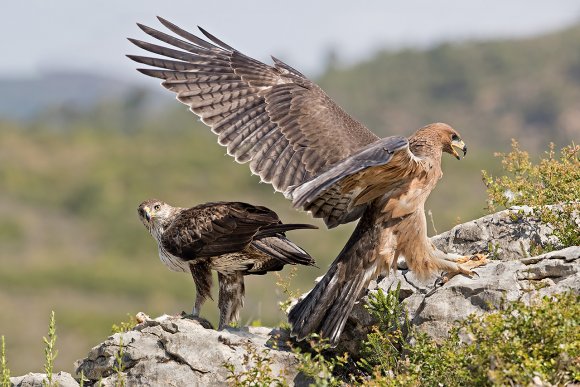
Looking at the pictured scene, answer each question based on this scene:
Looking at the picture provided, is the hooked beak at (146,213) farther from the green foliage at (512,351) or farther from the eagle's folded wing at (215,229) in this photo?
the green foliage at (512,351)

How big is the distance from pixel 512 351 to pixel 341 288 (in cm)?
183

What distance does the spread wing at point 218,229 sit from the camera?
7.75m

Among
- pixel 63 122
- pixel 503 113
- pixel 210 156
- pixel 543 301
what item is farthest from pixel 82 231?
pixel 543 301

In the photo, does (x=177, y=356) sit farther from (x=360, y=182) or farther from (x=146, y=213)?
(x=146, y=213)

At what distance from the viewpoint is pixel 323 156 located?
26.8ft

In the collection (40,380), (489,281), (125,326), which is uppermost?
(489,281)

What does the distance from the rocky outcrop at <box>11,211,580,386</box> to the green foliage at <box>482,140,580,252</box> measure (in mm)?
461

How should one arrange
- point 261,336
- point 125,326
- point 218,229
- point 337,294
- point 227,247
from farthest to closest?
point 218,229
point 227,247
point 125,326
point 261,336
point 337,294

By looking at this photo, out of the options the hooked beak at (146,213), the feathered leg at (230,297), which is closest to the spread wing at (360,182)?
the feathered leg at (230,297)

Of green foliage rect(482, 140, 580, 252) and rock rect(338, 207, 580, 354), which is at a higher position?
green foliage rect(482, 140, 580, 252)

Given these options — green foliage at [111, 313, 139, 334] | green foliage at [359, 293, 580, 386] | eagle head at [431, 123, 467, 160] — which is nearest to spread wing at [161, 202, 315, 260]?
green foliage at [111, 313, 139, 334]

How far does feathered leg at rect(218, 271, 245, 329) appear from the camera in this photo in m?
8.13

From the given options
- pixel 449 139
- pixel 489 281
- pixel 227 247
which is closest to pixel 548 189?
pixel 449 139

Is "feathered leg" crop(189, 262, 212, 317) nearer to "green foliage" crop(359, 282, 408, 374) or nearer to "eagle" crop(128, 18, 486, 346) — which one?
"eagle" crop(128, 18, 486, 346)
